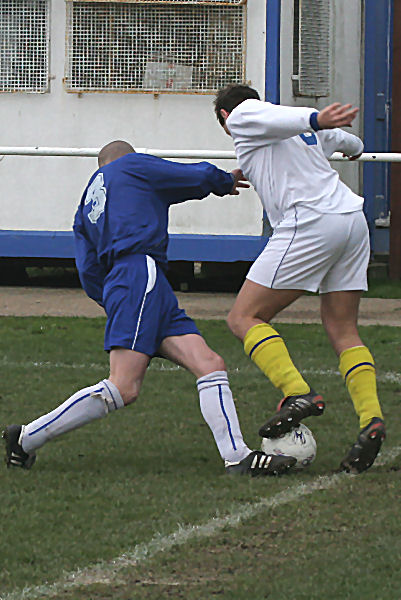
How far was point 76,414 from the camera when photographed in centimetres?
557

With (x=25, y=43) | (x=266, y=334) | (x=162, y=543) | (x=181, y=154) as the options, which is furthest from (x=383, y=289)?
(x=162, y=543)

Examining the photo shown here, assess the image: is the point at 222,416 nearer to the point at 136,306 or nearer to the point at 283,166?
the point at 136,306

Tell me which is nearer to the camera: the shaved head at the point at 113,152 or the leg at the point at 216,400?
the leg at the point at 216,400

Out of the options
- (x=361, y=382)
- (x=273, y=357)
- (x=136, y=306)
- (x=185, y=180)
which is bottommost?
(x=361, y=382)

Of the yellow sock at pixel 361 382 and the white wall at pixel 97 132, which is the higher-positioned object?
the white wall at pixel 97 132

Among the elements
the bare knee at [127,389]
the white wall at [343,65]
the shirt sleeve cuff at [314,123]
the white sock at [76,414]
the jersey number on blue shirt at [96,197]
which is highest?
the white wall at [343,65]

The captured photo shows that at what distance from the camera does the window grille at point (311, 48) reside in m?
Answer: 12.5

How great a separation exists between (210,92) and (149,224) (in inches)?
269

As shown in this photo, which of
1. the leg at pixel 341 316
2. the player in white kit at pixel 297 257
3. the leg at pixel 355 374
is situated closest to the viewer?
the leg at pixel 355 374

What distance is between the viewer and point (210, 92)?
1231 cm

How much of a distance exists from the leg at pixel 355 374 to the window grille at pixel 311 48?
6.97 metres

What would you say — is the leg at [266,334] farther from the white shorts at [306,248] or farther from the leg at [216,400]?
the leg at [216,400]

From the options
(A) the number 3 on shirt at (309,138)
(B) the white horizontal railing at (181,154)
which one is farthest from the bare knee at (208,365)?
(B) the white horizontal railing at (181,154)

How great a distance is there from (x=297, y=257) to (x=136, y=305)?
0.72 m
